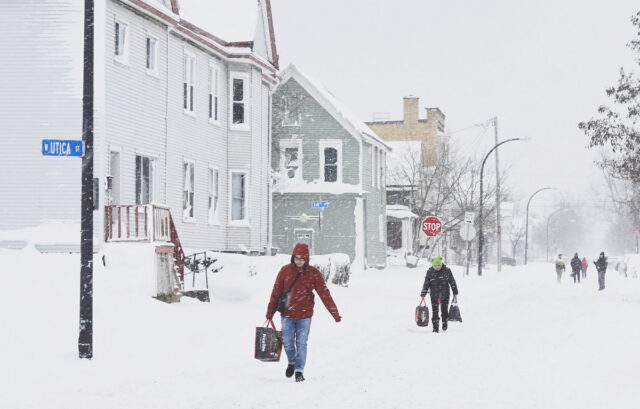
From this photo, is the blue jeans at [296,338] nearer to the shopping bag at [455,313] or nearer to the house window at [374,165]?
the shopping bag at [455,313]

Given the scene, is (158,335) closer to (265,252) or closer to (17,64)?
(17,64)

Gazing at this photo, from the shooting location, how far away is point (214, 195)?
30844 millimetres

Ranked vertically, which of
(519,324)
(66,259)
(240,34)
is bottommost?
(519,324)

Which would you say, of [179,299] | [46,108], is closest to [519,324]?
[179,299]

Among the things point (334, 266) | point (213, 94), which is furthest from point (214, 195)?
point (334, 266)

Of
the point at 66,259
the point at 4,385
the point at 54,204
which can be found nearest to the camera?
the point at 4,385

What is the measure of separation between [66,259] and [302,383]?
10828 mm

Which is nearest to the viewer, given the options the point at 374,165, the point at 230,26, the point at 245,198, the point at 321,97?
the point at 230,26

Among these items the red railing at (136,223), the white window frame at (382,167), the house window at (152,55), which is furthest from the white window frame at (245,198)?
the white window frame at (382,167)

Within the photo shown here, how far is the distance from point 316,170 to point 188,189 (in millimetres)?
18265

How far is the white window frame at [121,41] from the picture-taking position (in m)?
23.8

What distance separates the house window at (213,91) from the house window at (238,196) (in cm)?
238

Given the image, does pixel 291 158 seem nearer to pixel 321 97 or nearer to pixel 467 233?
pixel 321 97

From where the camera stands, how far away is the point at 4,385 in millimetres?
11062
